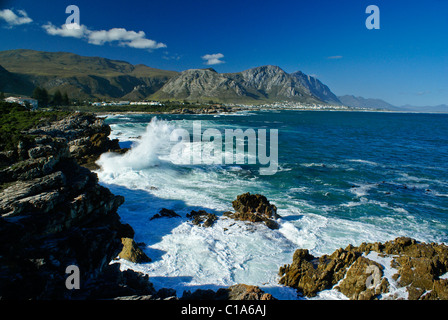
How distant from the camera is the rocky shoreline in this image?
22.8 ft

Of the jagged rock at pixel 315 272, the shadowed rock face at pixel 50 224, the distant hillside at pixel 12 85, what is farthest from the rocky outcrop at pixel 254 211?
the distant hillside at pixel 12 85

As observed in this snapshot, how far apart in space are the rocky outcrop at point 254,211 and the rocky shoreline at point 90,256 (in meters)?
4.75

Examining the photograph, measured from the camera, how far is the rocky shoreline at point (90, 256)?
6.95 meters

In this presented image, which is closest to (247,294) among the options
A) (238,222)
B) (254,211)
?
(238,222)

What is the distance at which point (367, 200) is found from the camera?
20375 mm

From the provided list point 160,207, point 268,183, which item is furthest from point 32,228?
point 268,183

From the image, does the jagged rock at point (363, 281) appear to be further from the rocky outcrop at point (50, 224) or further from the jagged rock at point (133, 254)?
the rocky outcrop at point (50, 224)

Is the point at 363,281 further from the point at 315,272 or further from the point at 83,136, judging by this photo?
the point at 83,136

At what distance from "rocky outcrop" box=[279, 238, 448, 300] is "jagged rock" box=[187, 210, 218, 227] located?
5.86 m

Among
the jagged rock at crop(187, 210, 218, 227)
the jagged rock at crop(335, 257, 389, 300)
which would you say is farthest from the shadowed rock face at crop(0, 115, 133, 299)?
the jagged rock at crop(335, 257, 389, 300)

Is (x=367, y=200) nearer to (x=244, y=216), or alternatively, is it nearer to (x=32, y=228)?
(x=244, y=216)

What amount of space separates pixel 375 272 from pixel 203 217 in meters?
10.1

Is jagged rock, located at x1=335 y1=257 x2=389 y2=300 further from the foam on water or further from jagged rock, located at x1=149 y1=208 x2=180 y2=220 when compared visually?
jagged rock, located at x1=149 y1=208 x2=180 y2=220
